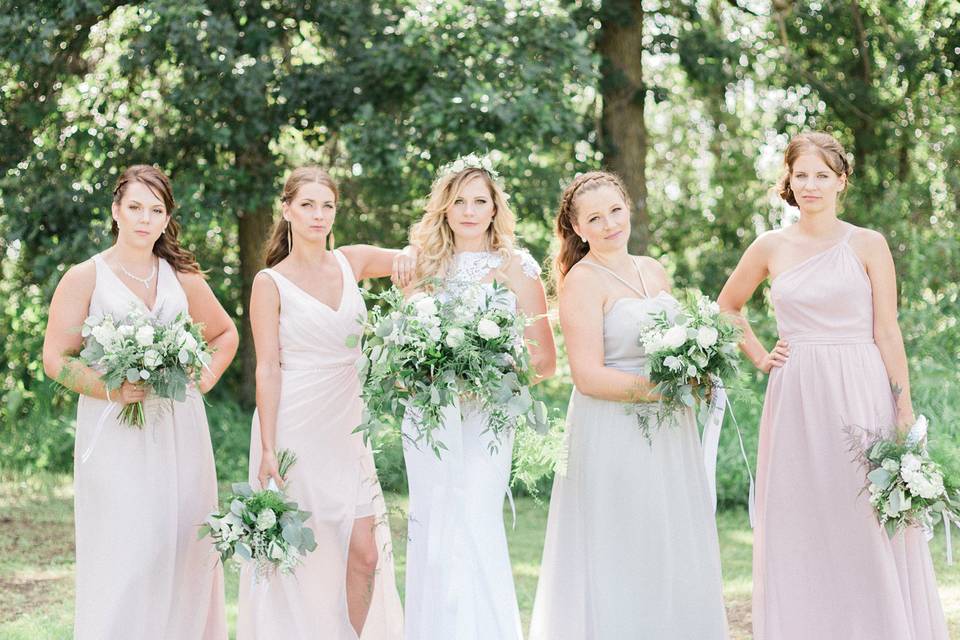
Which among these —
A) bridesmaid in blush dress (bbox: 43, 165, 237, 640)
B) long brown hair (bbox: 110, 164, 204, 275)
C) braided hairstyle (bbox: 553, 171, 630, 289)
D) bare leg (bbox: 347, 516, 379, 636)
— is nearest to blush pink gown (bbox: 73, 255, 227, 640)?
bridesmaid in blush dress (bbox: 43, 165, 237, 640)

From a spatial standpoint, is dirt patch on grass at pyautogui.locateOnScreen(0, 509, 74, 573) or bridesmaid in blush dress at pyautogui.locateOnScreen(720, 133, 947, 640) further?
dirt patch on grass at pyautogui.locateOnScreen(0, 509, 74, 573)

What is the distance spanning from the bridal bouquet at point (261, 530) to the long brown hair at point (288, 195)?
1.16 metres

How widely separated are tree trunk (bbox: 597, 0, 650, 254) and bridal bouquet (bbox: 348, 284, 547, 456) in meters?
9.12

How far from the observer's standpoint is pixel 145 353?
495 centimetres

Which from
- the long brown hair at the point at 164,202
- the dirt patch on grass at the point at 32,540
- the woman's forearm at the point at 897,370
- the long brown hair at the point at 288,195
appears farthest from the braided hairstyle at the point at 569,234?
the dirt patch on grass at the point at 32,540

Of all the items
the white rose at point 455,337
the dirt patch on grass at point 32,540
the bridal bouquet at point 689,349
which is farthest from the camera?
the dirt patch on grass at point 32,540

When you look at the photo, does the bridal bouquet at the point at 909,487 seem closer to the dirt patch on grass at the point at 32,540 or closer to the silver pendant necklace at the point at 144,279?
the silver pendant necklace at the point at 144,279

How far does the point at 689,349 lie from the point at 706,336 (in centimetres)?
9

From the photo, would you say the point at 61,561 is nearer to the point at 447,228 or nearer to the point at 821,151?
the point at 447,228

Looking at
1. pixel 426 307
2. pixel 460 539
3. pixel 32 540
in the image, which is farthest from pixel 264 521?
pixel 32 540

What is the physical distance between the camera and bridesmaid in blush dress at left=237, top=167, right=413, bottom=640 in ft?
17.5

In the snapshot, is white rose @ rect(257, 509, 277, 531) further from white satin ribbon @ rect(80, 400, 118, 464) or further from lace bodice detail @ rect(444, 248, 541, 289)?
lace bodice detail @ rect(444, 248, 541, 289)

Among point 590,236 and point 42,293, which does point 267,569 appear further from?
point 42,293

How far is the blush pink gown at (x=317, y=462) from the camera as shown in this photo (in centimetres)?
536
